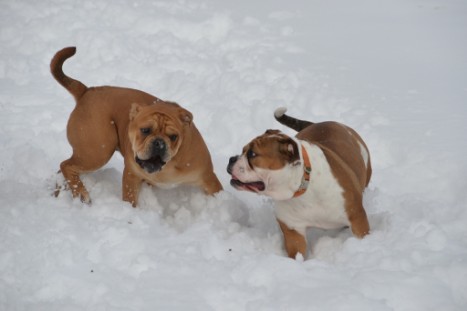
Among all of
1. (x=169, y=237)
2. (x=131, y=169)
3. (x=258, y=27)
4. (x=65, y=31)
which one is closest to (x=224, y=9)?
(x=258, y=27)

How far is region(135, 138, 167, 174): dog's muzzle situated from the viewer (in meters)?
4.68

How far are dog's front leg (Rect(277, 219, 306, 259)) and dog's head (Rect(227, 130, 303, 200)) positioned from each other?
41 centimetres

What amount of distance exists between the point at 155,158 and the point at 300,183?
1273mm

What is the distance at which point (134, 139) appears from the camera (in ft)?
16.0

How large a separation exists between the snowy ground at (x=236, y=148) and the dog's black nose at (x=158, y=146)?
0.62 m

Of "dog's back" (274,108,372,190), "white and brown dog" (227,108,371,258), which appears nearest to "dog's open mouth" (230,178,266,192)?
"white and brown dog" (227,108,371,258)

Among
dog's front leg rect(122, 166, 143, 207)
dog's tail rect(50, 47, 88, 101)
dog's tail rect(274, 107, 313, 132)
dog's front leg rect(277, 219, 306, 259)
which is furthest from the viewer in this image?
dog's tail rect(274, 107, 313, 132)

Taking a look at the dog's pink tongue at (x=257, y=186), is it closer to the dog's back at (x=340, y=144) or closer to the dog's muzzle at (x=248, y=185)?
the dog's muzzle at (x=248, y=185)

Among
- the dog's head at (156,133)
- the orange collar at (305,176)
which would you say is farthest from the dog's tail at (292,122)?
the orange collar at (305,176)

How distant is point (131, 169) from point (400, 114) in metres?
3.67

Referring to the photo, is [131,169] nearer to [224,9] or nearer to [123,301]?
[123,301]

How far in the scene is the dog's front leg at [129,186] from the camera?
5.19 metres

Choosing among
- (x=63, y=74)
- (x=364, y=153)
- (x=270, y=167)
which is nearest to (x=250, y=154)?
(x=270, y=167)

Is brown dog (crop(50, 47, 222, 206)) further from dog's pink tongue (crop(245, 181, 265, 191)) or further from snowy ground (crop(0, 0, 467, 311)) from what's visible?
dog's pink tongue (crop(245, 181, 265, 191))
